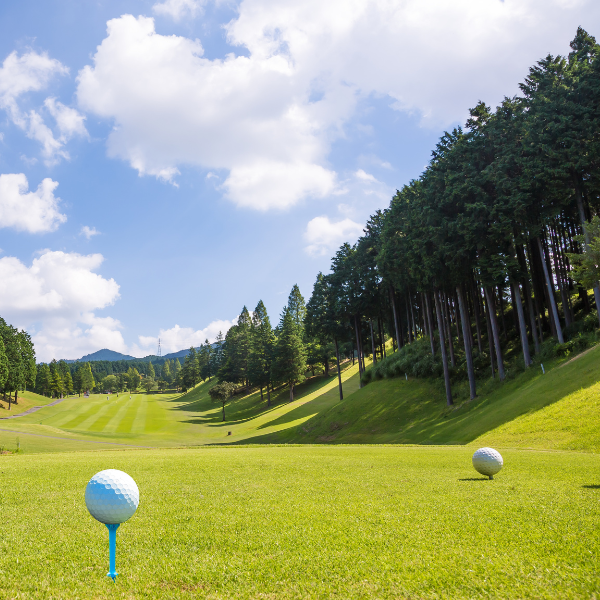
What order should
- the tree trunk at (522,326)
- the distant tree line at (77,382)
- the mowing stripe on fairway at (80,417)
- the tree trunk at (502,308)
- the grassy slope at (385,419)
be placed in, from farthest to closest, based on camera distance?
the distant tree line at (77,382) < the mowing stripe on fairway at (80,417) < the tree trunk at (502,308) < the tree trunk at (522,326) < the grassy slope at (385,419)

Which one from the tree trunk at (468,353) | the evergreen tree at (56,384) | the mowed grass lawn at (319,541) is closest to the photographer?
the mowed grass lawn at (319,541)

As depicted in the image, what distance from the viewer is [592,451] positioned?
16938 millimetres

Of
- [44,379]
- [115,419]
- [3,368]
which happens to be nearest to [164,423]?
[115,419]

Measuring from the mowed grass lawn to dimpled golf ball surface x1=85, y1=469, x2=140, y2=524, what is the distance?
2.13 feet

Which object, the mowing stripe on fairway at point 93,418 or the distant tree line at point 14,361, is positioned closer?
the mowing stripe on fairway at point 93,418

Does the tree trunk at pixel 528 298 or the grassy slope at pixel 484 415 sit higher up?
the tree trunk at pixel 528 298

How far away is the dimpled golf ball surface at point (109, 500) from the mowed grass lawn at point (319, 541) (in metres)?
0.65

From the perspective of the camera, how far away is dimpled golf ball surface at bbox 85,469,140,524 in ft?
15.0

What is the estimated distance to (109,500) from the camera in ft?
15.0

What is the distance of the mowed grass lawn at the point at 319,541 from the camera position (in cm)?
425

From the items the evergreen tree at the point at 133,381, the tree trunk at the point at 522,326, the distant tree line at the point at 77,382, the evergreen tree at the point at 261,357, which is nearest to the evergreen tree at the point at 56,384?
the distant tree line at the point at 77,382

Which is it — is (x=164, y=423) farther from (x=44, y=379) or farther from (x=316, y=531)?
(x=44, y=379)

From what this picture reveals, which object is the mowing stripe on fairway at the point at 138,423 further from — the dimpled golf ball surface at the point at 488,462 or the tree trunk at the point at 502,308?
Result: the dimpled golf ball surface at the point at 488,462

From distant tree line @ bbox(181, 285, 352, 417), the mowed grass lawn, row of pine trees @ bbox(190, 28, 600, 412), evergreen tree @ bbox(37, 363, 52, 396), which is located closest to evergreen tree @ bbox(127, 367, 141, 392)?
evergreen tree @ bbox(37, 363, 52, 396)
